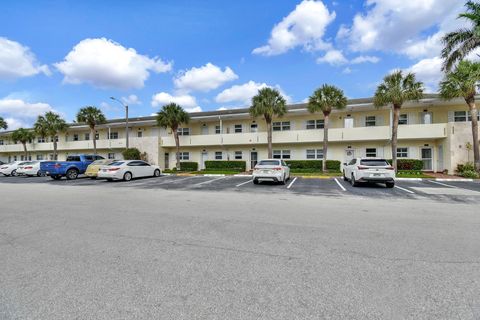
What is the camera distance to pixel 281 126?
28828mm

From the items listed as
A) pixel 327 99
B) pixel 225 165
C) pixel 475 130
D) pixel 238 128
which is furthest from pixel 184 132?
pixel 475 130

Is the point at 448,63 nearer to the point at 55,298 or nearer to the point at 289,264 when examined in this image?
the point at 289,264

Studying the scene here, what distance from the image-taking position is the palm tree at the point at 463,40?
56.4ft

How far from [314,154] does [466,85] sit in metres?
13.2

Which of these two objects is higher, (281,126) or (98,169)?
(281,126)

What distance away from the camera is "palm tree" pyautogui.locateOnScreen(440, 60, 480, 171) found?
1792cm

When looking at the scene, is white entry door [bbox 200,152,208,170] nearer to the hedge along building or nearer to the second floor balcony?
the hedge along building

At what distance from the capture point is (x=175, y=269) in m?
3.68

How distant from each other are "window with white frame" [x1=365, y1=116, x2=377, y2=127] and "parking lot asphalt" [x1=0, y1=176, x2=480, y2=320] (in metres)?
20.6

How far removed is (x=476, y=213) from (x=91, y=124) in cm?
3723

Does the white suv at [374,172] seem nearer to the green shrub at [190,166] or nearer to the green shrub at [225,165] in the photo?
the green shrub at [225,165]

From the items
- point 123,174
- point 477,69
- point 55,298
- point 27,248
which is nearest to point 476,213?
point 55,298

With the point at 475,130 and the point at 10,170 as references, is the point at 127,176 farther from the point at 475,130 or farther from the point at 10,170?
the point at 475,130

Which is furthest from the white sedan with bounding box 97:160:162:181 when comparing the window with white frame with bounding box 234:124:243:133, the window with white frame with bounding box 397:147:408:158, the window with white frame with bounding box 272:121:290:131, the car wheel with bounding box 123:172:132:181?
the window with white frame with bounding box 397:147:408:158
